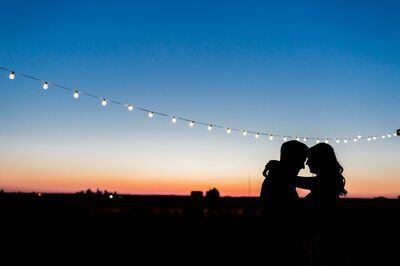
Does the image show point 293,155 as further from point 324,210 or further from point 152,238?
point 152,238

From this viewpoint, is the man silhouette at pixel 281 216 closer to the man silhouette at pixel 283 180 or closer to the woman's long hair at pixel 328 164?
the man silhouette at pixel 283 180

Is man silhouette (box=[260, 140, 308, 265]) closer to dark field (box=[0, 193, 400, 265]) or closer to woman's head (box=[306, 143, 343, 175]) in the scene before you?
woman's head (box=[306, 143, 343, 175])

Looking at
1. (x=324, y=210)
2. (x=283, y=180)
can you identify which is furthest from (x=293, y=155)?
(x=324, y=210)

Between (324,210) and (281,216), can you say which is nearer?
(281,216)

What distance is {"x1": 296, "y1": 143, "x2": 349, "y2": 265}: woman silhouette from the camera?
2.53 meters

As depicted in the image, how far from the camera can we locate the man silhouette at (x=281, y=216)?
226 cm

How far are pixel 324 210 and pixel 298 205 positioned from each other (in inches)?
11.8

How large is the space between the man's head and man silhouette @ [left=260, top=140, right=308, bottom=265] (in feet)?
0.05

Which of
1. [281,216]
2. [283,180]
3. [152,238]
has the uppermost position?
[283,180]

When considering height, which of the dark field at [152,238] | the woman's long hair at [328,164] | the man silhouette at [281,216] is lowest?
the dark field at [152,238]

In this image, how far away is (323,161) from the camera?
2.68m

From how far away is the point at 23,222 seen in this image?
10.1m

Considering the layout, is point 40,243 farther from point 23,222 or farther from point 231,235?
point 231,235

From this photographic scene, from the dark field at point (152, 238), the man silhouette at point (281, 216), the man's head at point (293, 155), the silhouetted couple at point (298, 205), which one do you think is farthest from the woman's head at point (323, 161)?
the dark field at point (152, 238)
